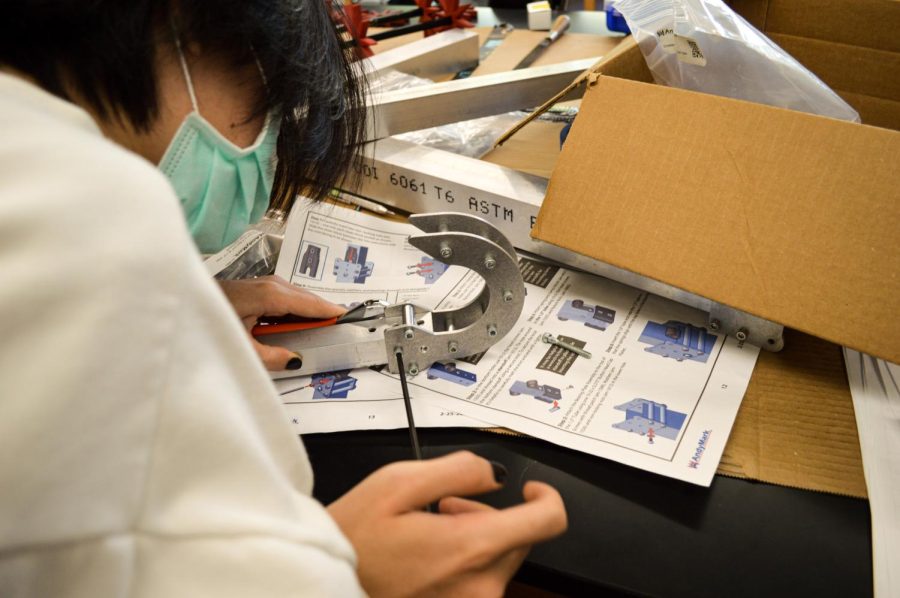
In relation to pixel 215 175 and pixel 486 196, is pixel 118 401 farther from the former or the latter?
pixel 486 196

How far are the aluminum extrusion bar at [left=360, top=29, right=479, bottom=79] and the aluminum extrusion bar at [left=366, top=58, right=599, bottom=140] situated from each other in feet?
0.78

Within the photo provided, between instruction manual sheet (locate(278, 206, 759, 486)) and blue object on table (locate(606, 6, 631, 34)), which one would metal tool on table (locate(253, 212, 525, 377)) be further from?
blue object on table (locate(606, 6, 631, 34))

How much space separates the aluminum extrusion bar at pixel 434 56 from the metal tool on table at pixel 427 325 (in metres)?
0.62

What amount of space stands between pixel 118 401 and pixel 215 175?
311 mm

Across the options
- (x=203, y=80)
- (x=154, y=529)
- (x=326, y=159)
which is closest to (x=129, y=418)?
(x=154, y=529)

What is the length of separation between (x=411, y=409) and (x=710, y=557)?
30 cm

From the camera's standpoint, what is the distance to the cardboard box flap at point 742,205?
67cm

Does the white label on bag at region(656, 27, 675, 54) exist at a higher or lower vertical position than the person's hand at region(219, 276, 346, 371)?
higher

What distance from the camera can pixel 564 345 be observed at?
77cm

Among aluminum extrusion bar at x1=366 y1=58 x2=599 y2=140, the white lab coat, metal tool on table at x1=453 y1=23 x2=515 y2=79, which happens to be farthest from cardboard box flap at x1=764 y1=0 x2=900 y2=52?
the white lab coat

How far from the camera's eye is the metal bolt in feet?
2.48

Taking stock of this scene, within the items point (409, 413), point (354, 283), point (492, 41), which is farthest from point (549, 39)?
point (409, 413)

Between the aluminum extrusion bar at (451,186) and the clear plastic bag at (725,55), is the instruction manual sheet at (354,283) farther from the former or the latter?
the clear plastic bag at (725,55)

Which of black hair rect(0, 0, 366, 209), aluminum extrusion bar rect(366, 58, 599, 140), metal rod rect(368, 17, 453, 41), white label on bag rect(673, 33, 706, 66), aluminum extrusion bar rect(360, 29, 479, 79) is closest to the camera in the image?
black hair rect(0, 0, 366, 209)
